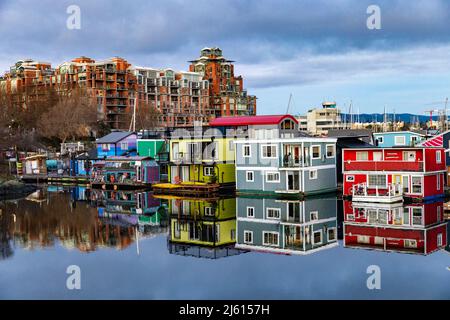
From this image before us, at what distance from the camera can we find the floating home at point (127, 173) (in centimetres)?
4416

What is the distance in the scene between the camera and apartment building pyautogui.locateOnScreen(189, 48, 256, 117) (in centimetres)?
10675

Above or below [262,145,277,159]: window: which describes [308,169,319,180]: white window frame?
below

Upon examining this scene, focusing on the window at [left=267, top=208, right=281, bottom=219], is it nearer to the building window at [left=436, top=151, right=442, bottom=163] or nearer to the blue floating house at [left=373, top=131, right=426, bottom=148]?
the building window at [left=436, top=151, right=442, bottom=163]

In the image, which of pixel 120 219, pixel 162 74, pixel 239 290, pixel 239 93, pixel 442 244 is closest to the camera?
pixel 239 290

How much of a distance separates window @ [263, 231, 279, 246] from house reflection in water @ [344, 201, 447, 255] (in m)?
2.51

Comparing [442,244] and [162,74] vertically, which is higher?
[162,74]

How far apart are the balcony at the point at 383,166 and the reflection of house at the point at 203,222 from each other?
679 cm

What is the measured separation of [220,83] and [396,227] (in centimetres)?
8785

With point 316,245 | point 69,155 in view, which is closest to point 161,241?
point 316,245

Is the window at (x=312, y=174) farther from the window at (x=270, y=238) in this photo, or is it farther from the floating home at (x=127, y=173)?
the floating home at (x=127, y=173)

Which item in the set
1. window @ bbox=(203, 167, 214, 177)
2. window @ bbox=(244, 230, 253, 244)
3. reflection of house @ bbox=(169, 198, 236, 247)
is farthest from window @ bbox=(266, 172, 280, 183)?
window @ bbox=(244, 230, 253, 244)

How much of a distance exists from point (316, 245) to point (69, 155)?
131 ft
